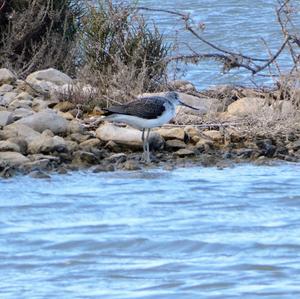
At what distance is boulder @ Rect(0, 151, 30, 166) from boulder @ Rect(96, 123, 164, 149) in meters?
1.35

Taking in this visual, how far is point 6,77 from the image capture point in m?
16.0

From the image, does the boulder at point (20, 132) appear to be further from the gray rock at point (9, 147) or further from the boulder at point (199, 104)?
the boulder at point (199, 104)

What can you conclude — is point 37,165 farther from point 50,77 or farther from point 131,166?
point 50,77

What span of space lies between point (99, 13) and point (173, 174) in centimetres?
517

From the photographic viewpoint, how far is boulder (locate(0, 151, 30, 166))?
40.2 feet

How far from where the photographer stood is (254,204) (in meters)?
10.9

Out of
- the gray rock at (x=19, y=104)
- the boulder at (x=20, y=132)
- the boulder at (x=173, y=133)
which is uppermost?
the gray rock at (x=19, y=104)

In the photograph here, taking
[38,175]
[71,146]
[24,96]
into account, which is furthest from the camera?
[24,96]

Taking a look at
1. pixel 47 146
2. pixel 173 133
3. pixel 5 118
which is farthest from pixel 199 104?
pixel 47 146

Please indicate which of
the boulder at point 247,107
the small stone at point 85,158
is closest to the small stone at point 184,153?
the small stone at point 85,158

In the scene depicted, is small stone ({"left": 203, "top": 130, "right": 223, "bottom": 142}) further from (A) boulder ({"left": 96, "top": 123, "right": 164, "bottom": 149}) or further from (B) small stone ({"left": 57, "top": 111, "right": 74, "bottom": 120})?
(B) small stone ({"left": 57, "top": 111, "right": 74, "bottom": 120})

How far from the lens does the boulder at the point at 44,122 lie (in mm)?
13500

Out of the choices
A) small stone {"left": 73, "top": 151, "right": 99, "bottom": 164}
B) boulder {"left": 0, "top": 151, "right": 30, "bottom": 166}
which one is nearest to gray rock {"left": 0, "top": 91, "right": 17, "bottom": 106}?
small stone {"left": 73, "top": 151, "right": 99, "bottom": 164}

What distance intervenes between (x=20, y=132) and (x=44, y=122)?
1.53 ft
